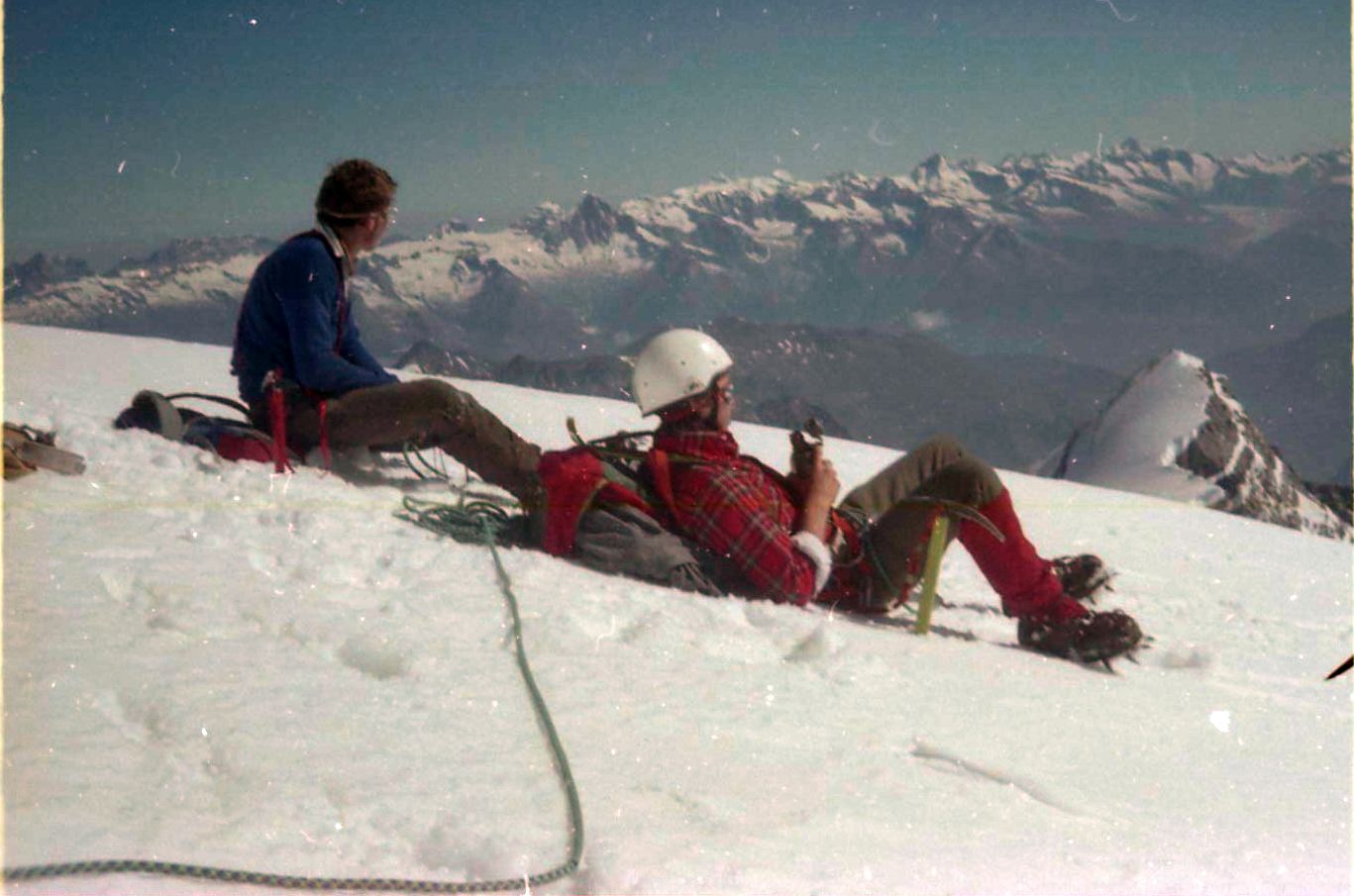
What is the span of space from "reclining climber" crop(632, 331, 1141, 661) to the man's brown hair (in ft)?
5.36

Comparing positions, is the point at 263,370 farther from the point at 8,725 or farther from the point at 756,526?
the point at 8,725

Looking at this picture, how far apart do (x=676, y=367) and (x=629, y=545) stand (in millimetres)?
754

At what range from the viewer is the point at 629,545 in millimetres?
4141

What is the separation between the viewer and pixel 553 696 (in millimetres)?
2842

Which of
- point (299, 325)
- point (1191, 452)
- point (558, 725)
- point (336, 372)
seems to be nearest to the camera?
point (558, 725)

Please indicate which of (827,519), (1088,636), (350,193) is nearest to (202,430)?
(350,193)

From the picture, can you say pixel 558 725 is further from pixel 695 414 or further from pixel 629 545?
pixel 695 414

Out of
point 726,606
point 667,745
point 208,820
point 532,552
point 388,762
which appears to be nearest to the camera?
point 208,820

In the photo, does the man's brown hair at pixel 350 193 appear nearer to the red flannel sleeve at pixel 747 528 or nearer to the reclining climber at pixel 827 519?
the reclining climber at pixel 827 519

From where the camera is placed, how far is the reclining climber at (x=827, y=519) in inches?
161

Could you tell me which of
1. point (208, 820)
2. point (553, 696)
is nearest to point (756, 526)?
point (553, 696)

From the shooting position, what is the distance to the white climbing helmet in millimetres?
4332

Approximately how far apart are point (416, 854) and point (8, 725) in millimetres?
897

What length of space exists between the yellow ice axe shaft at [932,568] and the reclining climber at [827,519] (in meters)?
0.06
